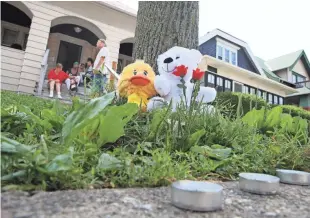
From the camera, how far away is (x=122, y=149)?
1185mm

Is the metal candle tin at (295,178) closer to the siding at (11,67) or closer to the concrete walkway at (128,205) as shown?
the concrete walkway at (128,205)

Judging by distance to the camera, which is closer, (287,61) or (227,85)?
(227,85)

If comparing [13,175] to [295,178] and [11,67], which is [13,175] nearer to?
[295,178]

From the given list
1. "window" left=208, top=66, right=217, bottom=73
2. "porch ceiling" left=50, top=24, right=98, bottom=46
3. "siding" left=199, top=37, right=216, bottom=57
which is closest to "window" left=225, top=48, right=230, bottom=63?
"siding" left=199, top=37, right=216, bottom=57

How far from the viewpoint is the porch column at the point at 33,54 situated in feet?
26.1

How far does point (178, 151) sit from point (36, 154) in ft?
2.53

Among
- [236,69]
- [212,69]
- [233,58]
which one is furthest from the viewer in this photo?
[233,58]

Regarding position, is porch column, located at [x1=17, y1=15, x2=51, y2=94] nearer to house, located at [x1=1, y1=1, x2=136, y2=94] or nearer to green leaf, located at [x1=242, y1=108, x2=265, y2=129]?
house, located at [x1=1, y1=1, x2=136, y2=94]

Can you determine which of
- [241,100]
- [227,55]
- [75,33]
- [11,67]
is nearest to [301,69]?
[227,55]

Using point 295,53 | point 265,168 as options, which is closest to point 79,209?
point 265,168

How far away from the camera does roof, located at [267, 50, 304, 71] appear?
73.8ft

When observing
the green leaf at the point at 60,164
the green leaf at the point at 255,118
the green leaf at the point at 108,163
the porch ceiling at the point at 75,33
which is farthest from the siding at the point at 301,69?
the green leaf at the point at 60,164

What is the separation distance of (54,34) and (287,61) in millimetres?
20013

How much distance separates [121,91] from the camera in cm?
230
